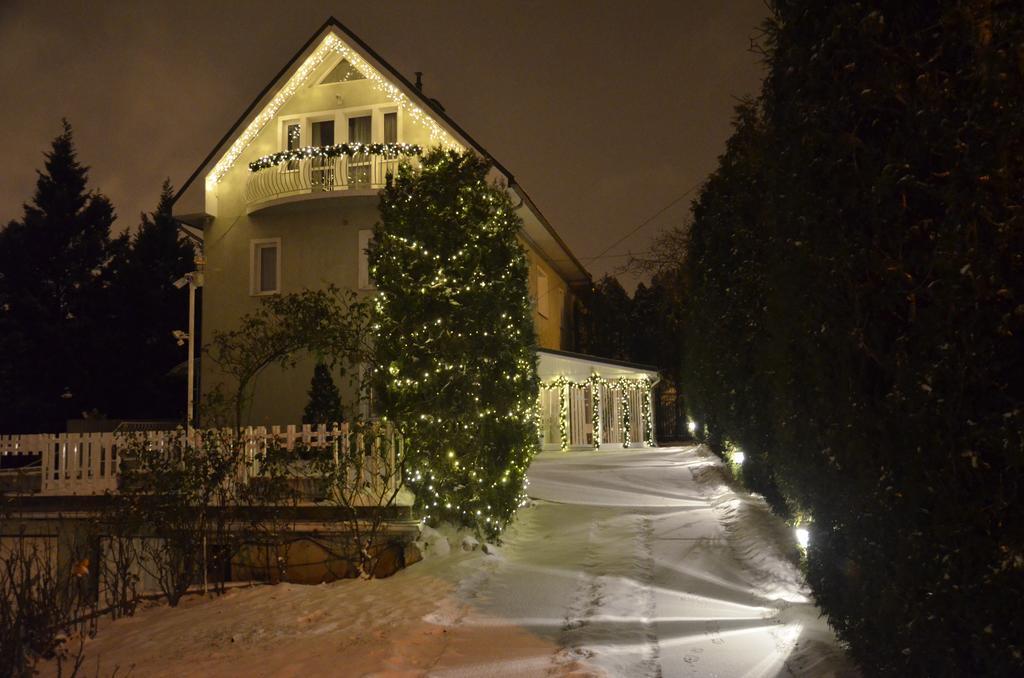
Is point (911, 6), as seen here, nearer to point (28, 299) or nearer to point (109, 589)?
point (109, 589)

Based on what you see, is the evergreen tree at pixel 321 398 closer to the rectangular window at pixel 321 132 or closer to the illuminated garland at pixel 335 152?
the illuminated garland at pixel 335 152

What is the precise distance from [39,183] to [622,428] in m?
25.1

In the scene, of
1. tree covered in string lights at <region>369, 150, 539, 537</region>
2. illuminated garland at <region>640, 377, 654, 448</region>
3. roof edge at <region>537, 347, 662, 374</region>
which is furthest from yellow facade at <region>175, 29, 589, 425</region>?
illuminated garland at <region>640, 377, 654, 448</region>

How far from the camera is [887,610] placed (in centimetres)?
432

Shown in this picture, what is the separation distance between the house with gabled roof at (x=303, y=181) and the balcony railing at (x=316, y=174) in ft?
0.07

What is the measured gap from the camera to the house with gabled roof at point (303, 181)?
57.9 ft

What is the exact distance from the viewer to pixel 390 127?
18.3 metres

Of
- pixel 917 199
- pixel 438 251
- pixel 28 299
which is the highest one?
pixel 28 299

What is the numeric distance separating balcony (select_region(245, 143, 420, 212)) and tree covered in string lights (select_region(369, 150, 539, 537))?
7517 mm

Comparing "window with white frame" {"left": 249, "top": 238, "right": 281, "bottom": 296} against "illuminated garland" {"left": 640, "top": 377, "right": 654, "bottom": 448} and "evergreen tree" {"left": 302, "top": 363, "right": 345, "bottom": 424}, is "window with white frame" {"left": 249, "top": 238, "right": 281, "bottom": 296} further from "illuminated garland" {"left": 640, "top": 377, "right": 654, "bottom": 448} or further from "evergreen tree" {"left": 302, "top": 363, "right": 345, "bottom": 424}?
"illuminated garland" {"left": 640, "top": 377, "right": 654, "bottom": 448}

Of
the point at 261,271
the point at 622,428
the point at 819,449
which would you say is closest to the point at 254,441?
the point at 819,449

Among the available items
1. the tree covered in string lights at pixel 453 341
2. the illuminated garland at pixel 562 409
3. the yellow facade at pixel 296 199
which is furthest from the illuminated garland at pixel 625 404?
the tree covered in string lights at pixel 453 341

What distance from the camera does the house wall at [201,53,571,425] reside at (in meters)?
17.9

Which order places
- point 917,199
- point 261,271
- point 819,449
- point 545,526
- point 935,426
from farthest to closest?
point 261,271
point 545,526
point 819,449
point 917,199
point 935,426
